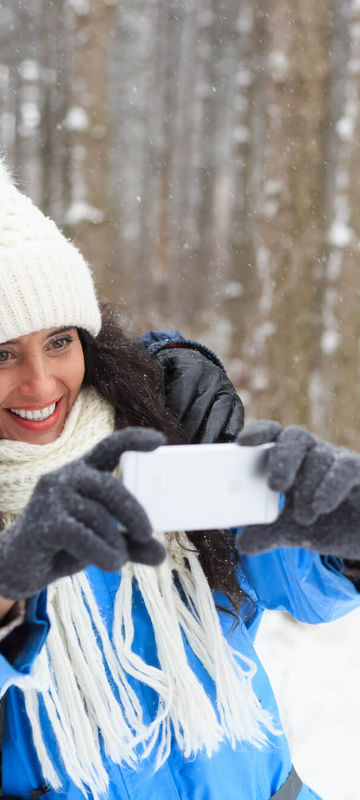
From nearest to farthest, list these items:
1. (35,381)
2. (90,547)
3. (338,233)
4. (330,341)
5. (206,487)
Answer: (90,547) < (206,487) < (35,381) < (338,233) < (330,341)

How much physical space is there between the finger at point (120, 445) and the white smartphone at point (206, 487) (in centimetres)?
3

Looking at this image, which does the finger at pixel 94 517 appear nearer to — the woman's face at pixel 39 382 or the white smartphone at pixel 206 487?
the white smartphone at pixel 206 487

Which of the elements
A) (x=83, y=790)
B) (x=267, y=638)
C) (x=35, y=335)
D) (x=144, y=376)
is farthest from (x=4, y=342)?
(x=267, y=638)

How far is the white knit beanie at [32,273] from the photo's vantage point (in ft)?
4.63

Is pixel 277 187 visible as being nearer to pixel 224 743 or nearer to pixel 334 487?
pixel 224 743

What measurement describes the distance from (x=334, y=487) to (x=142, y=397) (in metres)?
0.80

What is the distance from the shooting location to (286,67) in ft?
12.5

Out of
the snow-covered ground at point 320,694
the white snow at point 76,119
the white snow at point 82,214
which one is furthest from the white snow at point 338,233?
the snow-covered ground at point 320,694

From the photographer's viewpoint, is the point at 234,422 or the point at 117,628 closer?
the point at 117,628

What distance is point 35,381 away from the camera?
1.43 m

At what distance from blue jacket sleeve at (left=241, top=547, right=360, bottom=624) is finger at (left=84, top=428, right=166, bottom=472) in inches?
19.9

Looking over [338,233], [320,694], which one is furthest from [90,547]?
[338,233]

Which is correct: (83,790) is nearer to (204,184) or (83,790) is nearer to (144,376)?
(144,376)

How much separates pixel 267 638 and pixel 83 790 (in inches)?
109
